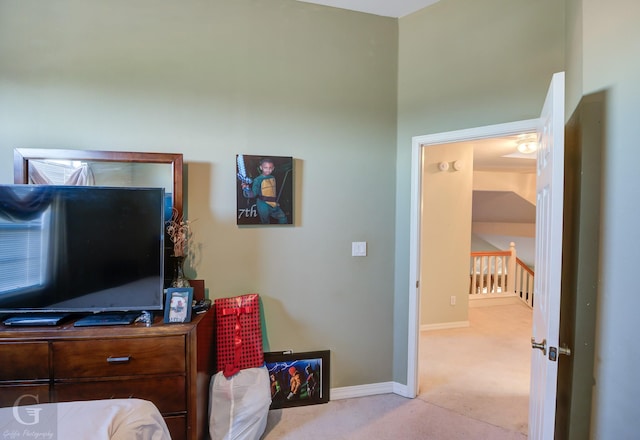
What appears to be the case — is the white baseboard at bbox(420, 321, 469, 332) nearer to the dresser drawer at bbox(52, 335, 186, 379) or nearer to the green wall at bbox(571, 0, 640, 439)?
the green wall at bbox(571, 0, 640, 439)

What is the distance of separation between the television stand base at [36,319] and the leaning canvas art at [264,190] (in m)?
1.12

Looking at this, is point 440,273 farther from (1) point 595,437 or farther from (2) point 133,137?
(2) point 133,137

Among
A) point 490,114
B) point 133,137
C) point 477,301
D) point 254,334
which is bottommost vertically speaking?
point 477,301

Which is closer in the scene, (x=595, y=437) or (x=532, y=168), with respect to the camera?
(x=595, y=437)

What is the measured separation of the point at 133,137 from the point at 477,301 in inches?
201

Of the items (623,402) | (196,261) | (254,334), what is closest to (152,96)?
(196,261)

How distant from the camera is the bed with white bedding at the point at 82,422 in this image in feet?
3.14

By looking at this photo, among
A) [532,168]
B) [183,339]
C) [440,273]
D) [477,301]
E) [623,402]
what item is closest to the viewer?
[623,402]

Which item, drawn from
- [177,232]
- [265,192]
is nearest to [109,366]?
[177,232]

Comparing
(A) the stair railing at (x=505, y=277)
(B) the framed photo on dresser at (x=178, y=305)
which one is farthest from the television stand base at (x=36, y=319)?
(A) the stair railing at (x=505, y=277)

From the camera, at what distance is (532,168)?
5340 mm

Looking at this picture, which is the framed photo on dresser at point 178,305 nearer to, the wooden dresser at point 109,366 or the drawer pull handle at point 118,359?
the wooden dresser at point 109,366

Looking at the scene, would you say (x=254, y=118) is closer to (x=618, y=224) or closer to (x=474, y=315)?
(x=618, y=224)

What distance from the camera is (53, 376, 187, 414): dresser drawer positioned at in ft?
5.27
